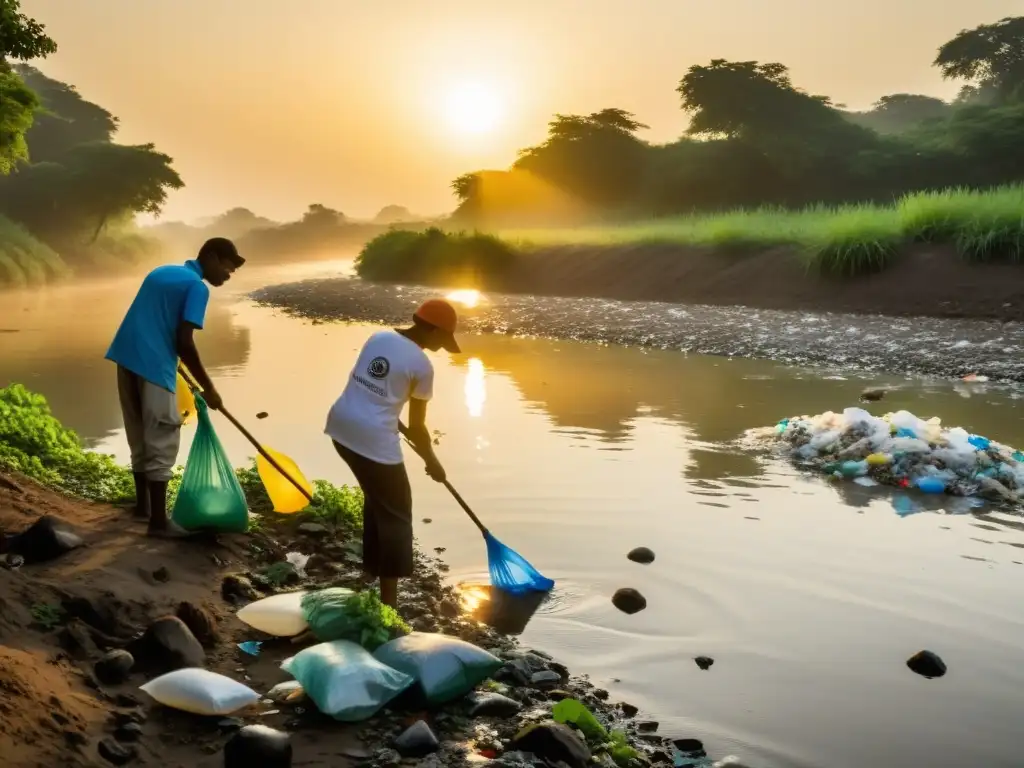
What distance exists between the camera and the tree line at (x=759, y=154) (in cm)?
3155

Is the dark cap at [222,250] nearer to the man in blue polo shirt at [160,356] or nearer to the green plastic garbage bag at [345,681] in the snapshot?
the man in blue polo shirt at [160,356]

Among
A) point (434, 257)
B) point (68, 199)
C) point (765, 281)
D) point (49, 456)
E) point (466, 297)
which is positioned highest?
point (68, 199)

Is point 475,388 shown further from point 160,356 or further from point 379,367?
point 379,367

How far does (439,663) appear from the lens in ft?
11.5

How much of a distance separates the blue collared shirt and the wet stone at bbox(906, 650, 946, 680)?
3.82m

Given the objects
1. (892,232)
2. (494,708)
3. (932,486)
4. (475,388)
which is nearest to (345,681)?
(494,708)

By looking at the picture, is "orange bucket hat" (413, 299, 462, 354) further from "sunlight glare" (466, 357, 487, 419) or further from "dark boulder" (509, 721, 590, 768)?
"sunlight glare" (466, 357, 487, 419)

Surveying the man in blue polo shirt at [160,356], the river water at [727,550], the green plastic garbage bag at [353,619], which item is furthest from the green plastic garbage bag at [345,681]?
the man in blue polo shirt at [160,356]

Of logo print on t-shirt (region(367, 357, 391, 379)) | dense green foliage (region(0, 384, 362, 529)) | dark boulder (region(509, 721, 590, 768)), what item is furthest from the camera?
dense green foliage (region(0, 384, 362, 529))

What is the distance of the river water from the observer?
368 centimetres

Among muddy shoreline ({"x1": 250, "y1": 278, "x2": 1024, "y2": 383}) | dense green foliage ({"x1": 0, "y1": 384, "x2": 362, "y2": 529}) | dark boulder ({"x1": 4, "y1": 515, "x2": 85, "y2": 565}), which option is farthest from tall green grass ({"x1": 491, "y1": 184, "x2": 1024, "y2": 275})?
dark boulder ({"x1": 4, "y1": 515, "x2": 85, "y2": 565})

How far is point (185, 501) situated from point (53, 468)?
5.33 ft

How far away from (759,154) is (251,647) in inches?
1372

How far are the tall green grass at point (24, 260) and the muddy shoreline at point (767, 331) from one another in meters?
16.4
